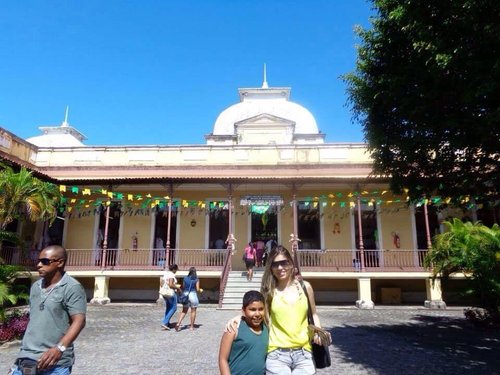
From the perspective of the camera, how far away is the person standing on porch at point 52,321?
286cm

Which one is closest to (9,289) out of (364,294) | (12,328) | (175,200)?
(12,328)

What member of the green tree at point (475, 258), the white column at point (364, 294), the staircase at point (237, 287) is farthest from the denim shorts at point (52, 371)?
the white column at point (364, 294)

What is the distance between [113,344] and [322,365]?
597 cm

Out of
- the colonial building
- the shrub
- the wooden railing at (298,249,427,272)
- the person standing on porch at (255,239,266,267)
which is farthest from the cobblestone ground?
the person standing on porch at (255,239,266,267)

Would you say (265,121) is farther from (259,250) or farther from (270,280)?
(270,280)

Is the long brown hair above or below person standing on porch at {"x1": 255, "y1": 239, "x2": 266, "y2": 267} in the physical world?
below

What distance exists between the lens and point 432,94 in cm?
609

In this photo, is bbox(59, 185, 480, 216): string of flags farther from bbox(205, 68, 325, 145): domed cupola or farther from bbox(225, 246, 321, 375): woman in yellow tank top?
bbox(225, 246, 321, 375): woman in yellow tank top

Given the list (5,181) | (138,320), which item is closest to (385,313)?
(138,320)

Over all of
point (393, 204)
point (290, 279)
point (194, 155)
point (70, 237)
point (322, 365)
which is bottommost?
point (322, 365)

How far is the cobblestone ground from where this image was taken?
6.09m

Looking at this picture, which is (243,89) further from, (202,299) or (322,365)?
(322,365)

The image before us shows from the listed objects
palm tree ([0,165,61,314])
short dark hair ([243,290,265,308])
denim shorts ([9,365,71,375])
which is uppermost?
palm tree ([0,165,61,314])

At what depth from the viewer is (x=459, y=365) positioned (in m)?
6.25
